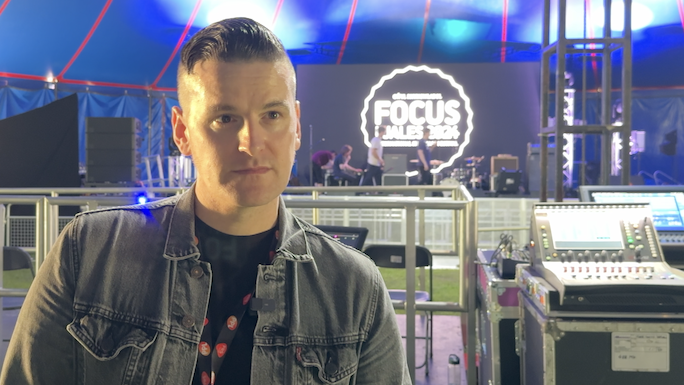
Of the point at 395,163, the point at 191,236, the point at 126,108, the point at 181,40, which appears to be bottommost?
the point at 191,236

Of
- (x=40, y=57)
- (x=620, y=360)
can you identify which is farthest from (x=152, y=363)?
(x=40, y=57)

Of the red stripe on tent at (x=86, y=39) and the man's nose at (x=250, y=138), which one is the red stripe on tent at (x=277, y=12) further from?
the man's nose at (x=250, y=138)

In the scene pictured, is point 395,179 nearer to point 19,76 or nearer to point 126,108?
point 126,108

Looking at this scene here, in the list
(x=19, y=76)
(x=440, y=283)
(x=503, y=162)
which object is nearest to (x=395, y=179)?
(x=503, y=162)

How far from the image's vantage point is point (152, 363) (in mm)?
995

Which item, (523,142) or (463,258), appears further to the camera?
(523,142)

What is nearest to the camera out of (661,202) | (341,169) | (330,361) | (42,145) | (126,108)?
(330,361)

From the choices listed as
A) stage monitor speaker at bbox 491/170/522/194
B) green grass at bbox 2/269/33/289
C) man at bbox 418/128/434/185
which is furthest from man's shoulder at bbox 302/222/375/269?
man at bbox 418/128/434/185

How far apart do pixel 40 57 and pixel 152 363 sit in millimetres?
12508

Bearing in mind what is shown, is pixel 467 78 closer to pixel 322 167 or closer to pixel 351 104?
pixel 351 104

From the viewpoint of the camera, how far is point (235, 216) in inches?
40.3

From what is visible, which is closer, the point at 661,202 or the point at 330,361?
the point at 330,361

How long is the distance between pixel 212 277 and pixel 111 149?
7.56 meters

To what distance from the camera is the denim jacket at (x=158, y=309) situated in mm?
976
